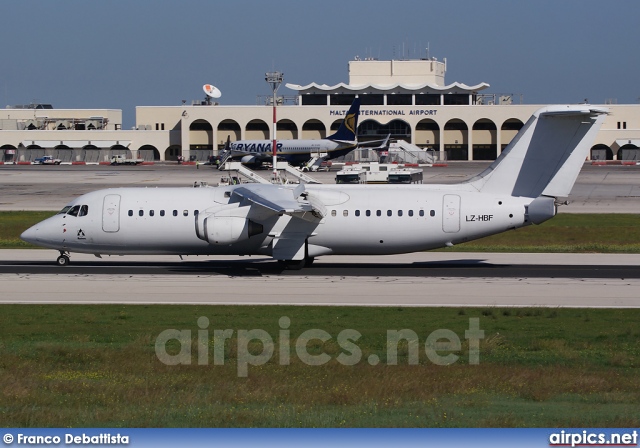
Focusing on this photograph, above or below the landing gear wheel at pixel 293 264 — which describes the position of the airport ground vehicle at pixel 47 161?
above

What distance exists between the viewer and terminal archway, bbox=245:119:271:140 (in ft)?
453

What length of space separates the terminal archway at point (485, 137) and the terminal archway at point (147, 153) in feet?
161

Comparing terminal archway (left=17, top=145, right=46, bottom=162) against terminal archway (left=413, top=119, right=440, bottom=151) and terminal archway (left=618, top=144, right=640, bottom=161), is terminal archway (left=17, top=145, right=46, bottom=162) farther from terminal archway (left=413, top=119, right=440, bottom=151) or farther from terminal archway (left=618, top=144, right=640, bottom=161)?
terminal archway (left=618, top=144, right=640, bottom=161)

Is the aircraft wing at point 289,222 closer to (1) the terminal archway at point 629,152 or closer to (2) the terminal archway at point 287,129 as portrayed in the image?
(2) the terminal archway at point 287,129

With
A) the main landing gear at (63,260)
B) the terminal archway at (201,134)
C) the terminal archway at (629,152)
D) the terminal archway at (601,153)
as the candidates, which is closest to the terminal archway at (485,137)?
the terminal archway at (601,153)

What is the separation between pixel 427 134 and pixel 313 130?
1724 cm

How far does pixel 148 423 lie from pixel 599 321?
14344 mm

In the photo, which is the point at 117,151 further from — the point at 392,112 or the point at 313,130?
the point at 392,112

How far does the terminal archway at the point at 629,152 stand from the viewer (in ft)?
430

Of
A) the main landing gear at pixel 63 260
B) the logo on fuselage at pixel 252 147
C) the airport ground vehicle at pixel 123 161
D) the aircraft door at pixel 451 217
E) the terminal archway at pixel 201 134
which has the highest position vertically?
the terminal archway at pixel 201 134

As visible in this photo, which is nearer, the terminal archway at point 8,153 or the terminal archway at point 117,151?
the terminal archway at point 117,151

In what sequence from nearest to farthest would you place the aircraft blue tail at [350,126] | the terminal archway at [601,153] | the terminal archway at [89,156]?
1. the aircraft blue tail at [350,126]
2. the terminal archway at [601,153]
3. the terminal archway at [89,156]

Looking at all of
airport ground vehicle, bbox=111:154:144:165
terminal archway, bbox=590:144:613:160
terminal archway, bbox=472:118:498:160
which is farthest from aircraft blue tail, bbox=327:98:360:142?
terminal archway, bbox=590:144:613:160

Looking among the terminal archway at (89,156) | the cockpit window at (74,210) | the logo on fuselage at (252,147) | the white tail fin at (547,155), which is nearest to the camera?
the white tail fin at (547,155)
